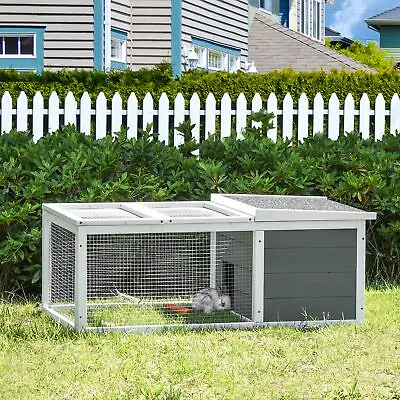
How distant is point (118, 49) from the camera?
55.0 ft

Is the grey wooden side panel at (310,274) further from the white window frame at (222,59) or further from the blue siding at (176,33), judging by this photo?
the white window frame at (222,59)

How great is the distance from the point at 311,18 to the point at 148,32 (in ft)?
54.9

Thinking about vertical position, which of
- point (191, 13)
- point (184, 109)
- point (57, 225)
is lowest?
point (57, 225)

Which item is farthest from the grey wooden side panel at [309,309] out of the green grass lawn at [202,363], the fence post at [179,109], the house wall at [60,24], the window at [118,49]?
the window at [118,49]

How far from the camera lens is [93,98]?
10.1 meters

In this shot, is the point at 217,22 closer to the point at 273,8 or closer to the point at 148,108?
the point at 273,8

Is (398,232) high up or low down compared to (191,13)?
down

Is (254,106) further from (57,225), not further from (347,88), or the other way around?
(57,225)

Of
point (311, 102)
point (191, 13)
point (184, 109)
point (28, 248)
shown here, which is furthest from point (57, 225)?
point (191, 13)

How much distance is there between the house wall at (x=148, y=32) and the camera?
16891 mm

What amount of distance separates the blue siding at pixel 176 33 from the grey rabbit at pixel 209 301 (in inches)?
420

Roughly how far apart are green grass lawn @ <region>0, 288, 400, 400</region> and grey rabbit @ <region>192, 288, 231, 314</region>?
0.93 ft

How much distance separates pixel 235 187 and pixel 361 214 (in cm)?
148

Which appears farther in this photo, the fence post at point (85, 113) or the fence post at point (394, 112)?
the fence post at point (394, 112)
